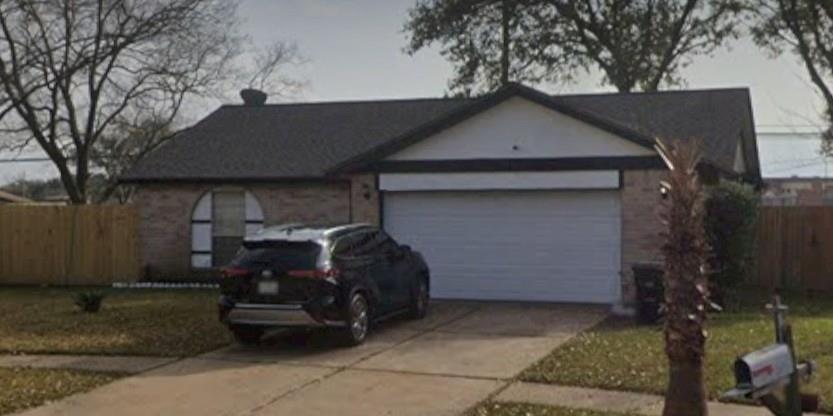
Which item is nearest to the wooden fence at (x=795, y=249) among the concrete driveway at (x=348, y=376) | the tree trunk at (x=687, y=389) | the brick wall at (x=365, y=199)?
the concrete driveway at (x=348, y=376)

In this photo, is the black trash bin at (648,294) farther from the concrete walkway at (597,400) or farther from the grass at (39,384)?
the grass at (39,384)

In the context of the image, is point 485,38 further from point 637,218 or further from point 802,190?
point 802,190

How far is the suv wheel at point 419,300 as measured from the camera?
1450cm

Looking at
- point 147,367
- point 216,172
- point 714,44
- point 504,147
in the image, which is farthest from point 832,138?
point 147,367

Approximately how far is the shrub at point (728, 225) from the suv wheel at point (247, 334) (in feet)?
24.7

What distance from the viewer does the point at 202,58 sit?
33562 mm

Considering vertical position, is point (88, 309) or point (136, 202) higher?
point (136, 202)

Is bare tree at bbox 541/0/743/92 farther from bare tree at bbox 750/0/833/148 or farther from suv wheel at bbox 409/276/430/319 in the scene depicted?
suv wheel at bbox 409/276/430/319

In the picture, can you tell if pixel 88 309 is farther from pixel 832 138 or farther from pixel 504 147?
pixel 832 138

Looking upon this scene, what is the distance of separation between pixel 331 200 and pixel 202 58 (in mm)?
15859

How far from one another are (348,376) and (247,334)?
257 cm

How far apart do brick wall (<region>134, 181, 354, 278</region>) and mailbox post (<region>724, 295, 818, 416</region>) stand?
1467cm

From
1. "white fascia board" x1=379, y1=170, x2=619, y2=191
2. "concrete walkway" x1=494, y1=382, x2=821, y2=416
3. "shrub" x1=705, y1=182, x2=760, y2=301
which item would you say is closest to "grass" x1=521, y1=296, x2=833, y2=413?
"concrete walkway" x1=494, y1=382, x2=821, y2=416

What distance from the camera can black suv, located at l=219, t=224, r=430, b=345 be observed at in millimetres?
11680
